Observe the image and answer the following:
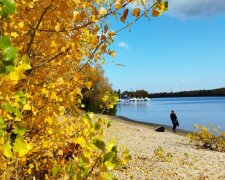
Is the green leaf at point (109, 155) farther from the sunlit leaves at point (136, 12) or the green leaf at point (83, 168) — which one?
the sunlit leaves at point (136, 12)

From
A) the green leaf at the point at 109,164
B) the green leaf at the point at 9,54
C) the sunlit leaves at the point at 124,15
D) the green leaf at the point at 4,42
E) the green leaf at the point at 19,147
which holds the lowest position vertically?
the green leaf at the point at 109,164

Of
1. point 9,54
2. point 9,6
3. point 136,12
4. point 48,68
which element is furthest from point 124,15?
point 48,68

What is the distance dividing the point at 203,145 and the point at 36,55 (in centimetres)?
1828

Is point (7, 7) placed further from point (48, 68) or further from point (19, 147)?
point (48, 68)

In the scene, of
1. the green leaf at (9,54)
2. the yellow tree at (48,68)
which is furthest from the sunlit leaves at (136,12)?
the green leaf at (9,54)

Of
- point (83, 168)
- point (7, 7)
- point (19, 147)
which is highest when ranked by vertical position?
point (7, 7)

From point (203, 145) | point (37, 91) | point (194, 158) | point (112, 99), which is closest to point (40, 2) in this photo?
point (37, 91)

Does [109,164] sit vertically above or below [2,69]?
below

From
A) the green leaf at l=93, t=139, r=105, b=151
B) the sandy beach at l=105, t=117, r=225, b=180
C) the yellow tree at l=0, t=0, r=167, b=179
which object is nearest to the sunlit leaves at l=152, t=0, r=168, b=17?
the yellow tree at l=0, t=0, r=167, b=179

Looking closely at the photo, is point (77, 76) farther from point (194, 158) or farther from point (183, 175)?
point (194, 158)

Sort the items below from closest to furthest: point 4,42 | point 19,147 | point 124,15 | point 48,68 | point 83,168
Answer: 1. point 4,42
2. point 19,147
3. point 83,168
4. point 124,15
5. point 48,68

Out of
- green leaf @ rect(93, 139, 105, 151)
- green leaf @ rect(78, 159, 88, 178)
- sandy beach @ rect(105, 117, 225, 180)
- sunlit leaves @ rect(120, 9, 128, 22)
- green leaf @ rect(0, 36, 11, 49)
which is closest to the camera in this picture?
green leaf @ rect(0, 36, 11, 49)

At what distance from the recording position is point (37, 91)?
3.87 metres

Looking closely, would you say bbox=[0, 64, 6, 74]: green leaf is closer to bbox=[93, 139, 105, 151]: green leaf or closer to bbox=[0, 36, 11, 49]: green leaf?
bbox=[0, 36, 11, 49]: green leaf
